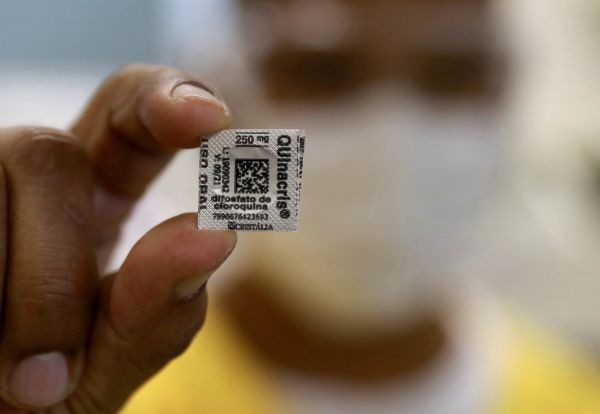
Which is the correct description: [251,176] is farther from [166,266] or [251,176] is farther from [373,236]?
[373,236]

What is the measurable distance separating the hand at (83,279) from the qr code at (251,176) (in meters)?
0.03

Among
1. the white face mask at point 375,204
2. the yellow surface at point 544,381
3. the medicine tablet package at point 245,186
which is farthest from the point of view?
the yellow surface at point 544,381

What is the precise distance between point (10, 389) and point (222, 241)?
213 mm

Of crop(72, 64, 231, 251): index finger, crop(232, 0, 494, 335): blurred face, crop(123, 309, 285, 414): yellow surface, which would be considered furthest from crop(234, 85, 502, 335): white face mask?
crop(72, 64, 231, 251): index finger

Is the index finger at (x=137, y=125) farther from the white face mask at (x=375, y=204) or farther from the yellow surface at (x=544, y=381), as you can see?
the yellow surface at (x=544, y=381)

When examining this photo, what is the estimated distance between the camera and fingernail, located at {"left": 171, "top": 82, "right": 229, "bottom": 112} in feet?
1.36

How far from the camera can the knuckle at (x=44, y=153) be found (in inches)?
18.3

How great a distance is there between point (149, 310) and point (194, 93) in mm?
166

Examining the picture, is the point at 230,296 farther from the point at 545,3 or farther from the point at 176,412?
the point at 545,3

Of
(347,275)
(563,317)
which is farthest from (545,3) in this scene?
(347,275)

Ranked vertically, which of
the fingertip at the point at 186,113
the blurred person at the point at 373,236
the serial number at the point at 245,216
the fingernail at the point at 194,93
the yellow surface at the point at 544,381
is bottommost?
the yellow surface at the point at 544,381

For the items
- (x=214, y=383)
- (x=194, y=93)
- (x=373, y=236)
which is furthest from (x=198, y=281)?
(x=214, y=383)

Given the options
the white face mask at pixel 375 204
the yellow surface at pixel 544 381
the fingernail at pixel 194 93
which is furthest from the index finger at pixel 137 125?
the yellow surface at pixel 544 381

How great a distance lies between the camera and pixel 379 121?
1.01 meters
